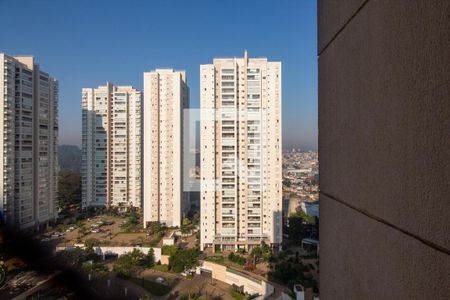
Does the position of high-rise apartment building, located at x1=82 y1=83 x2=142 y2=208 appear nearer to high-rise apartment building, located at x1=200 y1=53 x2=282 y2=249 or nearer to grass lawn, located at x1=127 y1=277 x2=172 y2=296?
high-rise apartment building, located at x1=200 y1=53 x2=282 y2=249

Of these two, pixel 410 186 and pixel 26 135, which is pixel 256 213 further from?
pixel 410 186

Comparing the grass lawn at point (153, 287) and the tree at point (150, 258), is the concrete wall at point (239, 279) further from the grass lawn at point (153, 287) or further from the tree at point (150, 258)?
the grass lawn at point (153, 287)

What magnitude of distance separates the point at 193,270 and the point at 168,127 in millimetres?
3134

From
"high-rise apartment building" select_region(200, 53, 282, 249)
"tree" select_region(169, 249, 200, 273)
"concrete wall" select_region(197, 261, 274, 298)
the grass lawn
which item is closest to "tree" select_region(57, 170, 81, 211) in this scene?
"tree" select_region(169, 249, 200, 273)

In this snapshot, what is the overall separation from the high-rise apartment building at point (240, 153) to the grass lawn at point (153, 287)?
205 cm

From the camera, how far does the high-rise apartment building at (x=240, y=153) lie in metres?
5.46

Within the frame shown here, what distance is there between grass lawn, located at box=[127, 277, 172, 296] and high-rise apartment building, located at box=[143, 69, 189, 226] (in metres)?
2.93

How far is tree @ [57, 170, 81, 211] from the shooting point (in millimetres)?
6370

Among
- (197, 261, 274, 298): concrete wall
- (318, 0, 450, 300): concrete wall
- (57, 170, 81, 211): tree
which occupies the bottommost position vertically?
(197, 261, 274, 298): concrete wall

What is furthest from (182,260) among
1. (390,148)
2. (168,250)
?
(390,148)

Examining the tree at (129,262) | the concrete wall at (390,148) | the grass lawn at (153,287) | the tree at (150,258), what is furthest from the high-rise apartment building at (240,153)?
the concrete wall at (390,148)

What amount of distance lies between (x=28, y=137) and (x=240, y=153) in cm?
377

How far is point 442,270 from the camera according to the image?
25 centimetres

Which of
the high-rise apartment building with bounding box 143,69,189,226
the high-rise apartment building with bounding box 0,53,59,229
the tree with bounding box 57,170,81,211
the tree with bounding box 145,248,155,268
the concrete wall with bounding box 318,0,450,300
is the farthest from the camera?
the high-rise apartment building with bounding box 143,69,189,226
